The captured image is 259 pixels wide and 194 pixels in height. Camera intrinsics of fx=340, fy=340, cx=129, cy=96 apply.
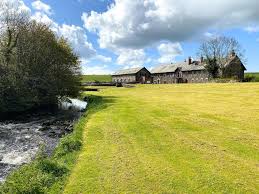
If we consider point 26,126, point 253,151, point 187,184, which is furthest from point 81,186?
point 26,126

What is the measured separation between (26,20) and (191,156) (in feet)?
134

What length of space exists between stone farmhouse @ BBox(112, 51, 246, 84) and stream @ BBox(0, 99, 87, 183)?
2827 inches

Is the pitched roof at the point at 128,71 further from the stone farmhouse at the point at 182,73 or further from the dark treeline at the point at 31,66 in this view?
the dark treeline at the point at 31,66

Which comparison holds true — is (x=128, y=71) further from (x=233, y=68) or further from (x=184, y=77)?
(x=233, y=68)

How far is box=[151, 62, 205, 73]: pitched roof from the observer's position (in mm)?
124938

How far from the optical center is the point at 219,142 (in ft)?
64.2

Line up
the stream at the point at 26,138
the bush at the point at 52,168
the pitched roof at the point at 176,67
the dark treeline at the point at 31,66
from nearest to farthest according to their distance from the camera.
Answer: the bush at the point at 52,168
the stream at the point at 26,138
the dark treeline at the point at 31,66
the pitched roof at the point at 176,67

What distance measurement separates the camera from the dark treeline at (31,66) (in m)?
39.7

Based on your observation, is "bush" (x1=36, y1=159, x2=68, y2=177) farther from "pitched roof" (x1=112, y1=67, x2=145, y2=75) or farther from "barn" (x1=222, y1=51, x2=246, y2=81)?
"pitched roof" (x1=112, y1=67, x2=145, y2=75)

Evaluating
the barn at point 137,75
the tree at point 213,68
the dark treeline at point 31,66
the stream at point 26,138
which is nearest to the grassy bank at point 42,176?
the stream at point 26,138

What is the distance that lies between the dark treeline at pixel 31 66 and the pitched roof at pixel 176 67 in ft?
253

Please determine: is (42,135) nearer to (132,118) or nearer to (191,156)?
(132,118)

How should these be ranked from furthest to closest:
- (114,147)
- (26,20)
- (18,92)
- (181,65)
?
(181,65) → (26,20) → (18,92) → (114,147)

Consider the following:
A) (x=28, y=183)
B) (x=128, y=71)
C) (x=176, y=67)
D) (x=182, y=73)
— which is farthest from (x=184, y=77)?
(x=28, y=183)
